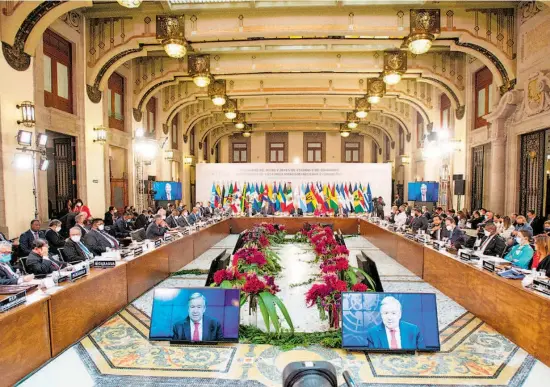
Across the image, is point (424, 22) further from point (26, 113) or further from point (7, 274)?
point (7, 274)

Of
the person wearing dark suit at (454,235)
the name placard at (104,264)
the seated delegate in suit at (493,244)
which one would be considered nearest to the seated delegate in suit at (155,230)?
the name placard at (104,264)

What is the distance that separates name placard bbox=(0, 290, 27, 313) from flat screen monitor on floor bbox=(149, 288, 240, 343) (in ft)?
3.01

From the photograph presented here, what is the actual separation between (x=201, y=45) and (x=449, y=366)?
7.67 meters

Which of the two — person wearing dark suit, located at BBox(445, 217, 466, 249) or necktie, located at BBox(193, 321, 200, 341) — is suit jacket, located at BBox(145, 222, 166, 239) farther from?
person wearing dark suit, located at BBox(445, 217, 466, 249)

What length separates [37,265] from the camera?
3.67 m

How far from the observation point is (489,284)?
3709 mm

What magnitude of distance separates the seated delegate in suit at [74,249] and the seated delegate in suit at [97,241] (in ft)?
1.98

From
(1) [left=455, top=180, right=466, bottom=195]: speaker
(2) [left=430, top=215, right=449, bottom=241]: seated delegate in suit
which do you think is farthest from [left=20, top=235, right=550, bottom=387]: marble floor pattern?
(1) [left=455, top=180, right=466, bottom=195]: speaker

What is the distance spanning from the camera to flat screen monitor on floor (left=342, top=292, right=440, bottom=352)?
9.64 ft

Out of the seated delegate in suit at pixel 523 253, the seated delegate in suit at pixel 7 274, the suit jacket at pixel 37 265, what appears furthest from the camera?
the seated delegate in suit at pixel 523 253

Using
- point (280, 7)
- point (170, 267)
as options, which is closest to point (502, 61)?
point (280, 7)

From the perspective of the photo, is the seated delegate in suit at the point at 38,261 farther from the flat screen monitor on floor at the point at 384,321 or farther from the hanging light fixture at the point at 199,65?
the hanging light fixture at the point at 199,65

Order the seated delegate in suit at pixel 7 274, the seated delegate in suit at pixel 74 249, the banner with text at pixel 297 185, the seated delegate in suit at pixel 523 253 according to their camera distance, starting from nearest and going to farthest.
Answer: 1. the seated delegate in suit at pixel 7 274
2. the seated delegate in suit at pixel 523 253
3. the seated delegate in suit at pixel 74 249
4. the banner with text at pixel 297 185

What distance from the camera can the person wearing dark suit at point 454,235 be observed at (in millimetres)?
5649
